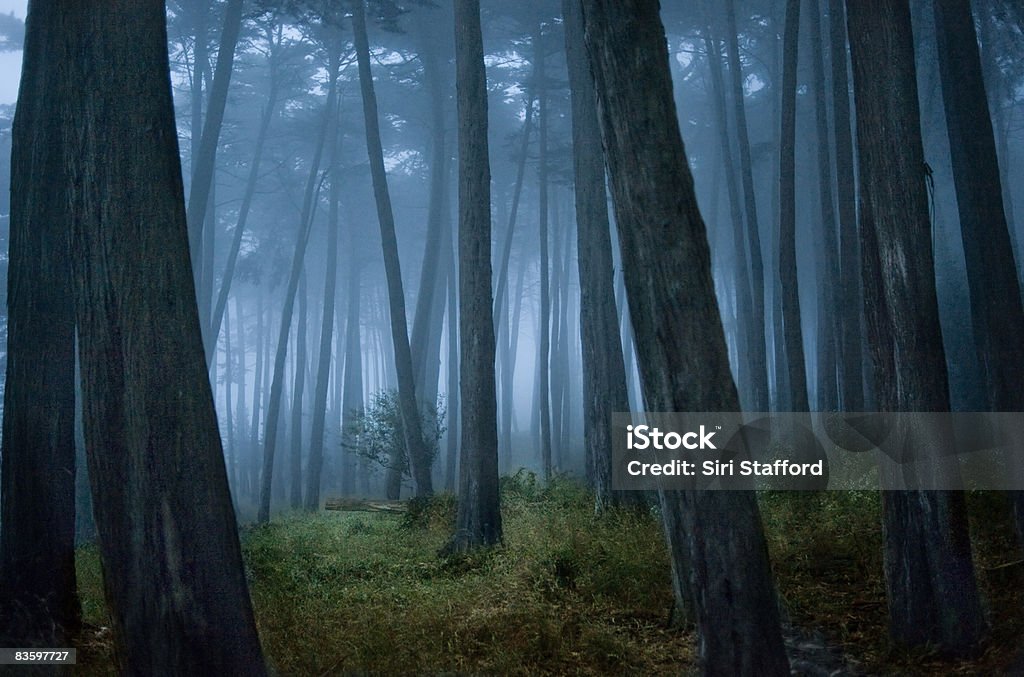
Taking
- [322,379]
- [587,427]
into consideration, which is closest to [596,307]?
[587,427]

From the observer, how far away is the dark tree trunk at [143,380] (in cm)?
416

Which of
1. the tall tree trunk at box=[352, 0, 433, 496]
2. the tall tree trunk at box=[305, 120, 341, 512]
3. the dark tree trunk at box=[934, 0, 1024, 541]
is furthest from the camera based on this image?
the tall tree trunk at box=[305, 120, 341, 512]

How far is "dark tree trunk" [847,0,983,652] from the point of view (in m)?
5.25

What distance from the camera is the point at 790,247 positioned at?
1259cm

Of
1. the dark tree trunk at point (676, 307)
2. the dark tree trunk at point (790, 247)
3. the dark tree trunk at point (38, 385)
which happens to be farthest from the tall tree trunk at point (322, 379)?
the dark tree trunk at point (676, 307)

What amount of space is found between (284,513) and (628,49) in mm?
16197

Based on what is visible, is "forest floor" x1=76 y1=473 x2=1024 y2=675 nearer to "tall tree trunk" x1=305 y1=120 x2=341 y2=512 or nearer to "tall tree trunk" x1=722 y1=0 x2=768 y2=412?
"tall tree trunk" x1=722 y1=0 x2=768 y2=412

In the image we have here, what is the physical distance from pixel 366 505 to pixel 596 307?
744cm

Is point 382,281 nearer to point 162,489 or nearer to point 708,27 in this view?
point 708,27

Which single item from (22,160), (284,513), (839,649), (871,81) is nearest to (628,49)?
(871,81)

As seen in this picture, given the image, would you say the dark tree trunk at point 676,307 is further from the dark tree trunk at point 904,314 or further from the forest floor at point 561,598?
the dark tree trunk at point 904,314

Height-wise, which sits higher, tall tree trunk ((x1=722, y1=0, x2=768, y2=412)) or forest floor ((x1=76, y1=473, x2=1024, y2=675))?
tall tree trunk ((x1=722, y1=0, x2=768, y2=412))

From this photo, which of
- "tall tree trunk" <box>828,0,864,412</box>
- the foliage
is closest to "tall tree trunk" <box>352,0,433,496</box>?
the foliage

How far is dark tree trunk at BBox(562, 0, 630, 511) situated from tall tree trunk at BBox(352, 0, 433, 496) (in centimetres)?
332
